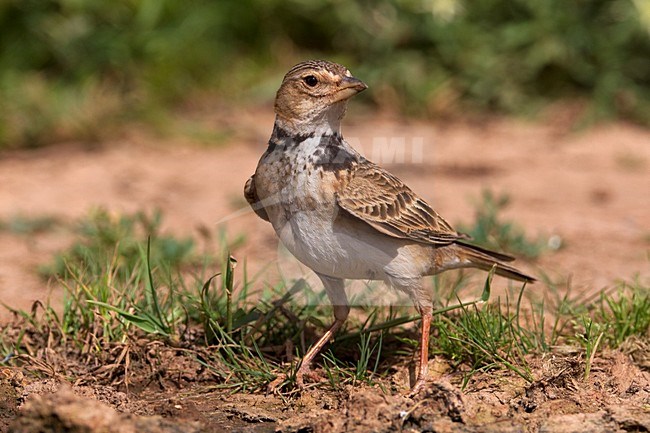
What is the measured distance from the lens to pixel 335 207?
449 cm

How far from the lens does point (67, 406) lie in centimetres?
385

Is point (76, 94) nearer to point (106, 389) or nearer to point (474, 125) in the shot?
point (474, 125)

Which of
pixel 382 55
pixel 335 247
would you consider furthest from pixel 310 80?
pixel 382 55

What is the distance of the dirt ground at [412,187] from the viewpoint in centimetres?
430

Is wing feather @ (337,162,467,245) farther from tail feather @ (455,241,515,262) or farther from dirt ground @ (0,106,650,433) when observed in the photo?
dirt ground @ (0,106,650,433)

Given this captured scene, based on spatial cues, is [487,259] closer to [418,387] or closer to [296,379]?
[418,387]

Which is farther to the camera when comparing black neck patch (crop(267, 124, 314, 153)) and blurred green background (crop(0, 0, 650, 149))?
blurred green background (crop(0, 0, 650, 149))

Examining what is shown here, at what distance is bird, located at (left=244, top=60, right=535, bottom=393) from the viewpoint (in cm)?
447

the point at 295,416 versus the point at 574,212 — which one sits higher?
the point at 574,212

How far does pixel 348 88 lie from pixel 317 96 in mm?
156

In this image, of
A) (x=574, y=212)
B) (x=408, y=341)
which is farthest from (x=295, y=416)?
(x=574, y=212)

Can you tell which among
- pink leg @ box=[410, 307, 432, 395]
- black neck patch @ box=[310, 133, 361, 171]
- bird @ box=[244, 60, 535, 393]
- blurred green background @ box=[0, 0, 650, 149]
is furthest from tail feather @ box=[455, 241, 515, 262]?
blurred green background @ box=[0, 0, 650, 149]

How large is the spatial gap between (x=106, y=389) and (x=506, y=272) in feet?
6.73

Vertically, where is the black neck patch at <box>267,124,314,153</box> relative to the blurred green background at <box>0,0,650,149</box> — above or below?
below
